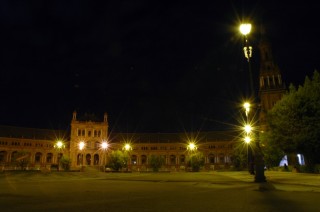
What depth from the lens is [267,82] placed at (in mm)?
79188

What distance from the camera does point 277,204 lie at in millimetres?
10711

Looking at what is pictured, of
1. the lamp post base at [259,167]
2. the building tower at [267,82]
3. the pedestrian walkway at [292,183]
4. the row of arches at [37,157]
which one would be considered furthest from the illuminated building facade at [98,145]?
the lamp post base at [259,167]

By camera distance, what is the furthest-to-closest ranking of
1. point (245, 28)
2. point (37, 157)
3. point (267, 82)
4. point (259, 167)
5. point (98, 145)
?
point (98, 145)
point (37, 157)
point (267, 82)
point (259, 167)
point (245, 28)

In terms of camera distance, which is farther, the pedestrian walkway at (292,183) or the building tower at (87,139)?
the building tower at (87,139)

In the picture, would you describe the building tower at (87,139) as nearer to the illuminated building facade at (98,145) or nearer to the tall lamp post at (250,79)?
the illuminated building facade at (98,145)

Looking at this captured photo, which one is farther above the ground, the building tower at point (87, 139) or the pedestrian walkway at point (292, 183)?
the building tower at point (87, 139)

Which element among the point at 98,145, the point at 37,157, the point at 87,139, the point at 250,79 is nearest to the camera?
the point at 250,79

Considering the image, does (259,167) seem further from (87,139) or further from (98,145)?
(87,139)

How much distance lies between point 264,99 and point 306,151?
140 ft

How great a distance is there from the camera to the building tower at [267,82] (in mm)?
76812

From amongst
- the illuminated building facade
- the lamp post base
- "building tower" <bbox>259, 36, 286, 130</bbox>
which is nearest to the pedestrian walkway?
the lamp post base

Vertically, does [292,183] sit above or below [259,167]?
below

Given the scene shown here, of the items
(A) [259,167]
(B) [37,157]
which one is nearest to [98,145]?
(B) [37,157]

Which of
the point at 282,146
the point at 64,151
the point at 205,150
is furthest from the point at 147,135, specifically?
the point at 282,146
